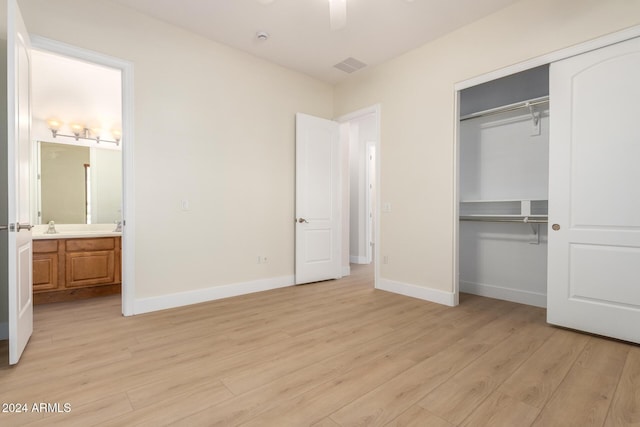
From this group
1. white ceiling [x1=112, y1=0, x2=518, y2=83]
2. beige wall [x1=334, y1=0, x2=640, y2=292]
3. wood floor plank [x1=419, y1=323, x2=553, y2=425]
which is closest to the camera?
wood floor plank [x1=419, y1=323, x2=553, y2=425]

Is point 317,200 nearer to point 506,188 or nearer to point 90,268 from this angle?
point 506,188

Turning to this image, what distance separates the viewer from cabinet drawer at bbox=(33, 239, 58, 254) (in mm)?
3647

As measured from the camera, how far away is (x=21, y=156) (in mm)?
2262

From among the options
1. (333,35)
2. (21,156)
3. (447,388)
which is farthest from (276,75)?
(447,388)

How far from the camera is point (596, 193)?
102 inches

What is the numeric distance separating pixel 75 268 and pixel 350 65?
4444 mm

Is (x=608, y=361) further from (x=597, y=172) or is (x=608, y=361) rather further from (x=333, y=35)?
(x=333, y=35)

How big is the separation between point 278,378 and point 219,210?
2324 millimetres

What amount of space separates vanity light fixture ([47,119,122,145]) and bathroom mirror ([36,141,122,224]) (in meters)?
0.14

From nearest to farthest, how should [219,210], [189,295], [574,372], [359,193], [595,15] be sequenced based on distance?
1. [574,372]
2. [595,15]
3. [189,295]
4. [219,210]
5. [359,193]

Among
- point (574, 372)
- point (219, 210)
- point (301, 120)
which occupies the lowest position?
point (574, 372)

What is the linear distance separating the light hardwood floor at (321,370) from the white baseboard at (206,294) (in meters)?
0.16

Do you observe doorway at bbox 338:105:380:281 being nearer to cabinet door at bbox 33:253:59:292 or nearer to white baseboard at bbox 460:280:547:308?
white baseboard at bbox 460:280:547:308

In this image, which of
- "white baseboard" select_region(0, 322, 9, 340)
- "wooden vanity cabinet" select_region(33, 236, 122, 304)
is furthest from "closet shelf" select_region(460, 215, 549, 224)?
"white baseboard" select_region(0, 322, 9, 340)
